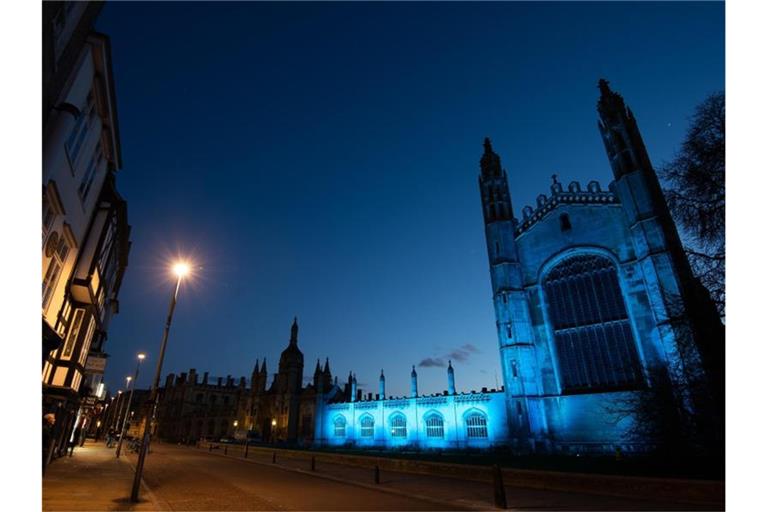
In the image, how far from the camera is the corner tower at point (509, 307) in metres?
28.7

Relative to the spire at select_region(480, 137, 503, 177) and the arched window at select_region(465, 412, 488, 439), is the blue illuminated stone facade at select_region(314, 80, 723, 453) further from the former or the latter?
the spire at select_region(480, 137, 503, 177)

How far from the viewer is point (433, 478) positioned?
55.0 feet

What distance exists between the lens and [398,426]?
43906mm

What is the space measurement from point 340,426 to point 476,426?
2170cm

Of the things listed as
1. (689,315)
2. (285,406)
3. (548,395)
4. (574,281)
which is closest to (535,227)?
(574,281)

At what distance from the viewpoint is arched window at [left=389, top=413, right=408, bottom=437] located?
4325cm

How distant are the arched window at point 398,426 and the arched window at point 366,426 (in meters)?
3.60

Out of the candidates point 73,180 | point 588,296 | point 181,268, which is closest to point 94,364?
point 73,180

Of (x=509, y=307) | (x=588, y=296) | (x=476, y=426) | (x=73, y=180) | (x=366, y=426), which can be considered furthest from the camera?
(x=366, y=426)

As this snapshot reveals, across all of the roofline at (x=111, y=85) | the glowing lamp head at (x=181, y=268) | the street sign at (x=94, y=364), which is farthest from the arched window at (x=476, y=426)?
the roofline at (x=111, y=85)

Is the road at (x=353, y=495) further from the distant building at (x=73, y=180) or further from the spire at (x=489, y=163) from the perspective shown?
the spire at (x=489, y=163)

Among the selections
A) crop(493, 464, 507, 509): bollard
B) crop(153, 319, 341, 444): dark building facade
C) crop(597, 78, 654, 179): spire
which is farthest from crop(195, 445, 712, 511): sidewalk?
crop(153, 319, 341, 444): dark building facade

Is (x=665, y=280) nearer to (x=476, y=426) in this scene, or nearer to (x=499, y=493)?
(x=476, y=426)

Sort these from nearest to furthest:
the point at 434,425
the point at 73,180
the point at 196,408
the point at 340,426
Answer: the point at 73,180
the point at 434,425
the point at 340,426
the point at 196,408
